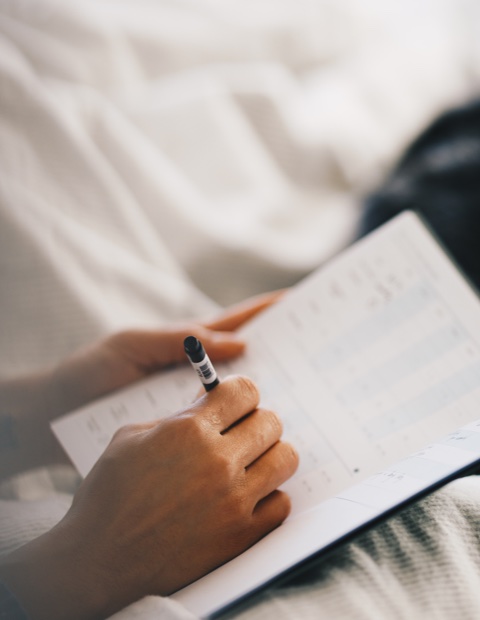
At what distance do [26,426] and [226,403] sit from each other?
28 centimetres

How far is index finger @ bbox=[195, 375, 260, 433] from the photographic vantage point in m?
0.50

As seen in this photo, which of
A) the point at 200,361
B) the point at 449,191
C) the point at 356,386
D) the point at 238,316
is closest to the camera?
the point at 200,361

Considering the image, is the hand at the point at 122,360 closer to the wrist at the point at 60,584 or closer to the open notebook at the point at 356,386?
the open notebook at the point at 356,386

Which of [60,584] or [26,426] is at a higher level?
[26,426]

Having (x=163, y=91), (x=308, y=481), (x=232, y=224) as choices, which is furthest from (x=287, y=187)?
(x=308, y=481)

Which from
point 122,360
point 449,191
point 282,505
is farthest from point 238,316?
point 449,191

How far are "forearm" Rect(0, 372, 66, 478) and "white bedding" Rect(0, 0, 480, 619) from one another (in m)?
0.02

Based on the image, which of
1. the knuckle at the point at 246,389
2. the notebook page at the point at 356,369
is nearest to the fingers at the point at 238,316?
the notebook page at the point at 356,369

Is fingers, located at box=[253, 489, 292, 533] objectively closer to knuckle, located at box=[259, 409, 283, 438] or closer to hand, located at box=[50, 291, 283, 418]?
knuckle, located at box=[259, 409, 283, 438]

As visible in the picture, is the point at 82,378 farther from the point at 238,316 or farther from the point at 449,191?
the point at 449,191

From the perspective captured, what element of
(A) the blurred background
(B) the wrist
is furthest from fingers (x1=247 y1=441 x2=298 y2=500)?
(A) the blurred background

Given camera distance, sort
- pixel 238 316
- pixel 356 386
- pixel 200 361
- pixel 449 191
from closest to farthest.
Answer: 1. pixel 200 361
2. pixel 356 386
3. pixel 238 316
4. pixel 449 191

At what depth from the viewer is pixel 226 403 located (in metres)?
0.50

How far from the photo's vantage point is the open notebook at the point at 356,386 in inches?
19.1
